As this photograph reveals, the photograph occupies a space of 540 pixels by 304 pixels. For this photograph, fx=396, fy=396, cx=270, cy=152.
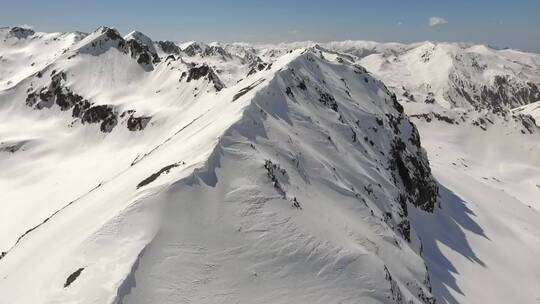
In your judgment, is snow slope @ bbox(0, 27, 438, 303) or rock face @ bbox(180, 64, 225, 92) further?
rock face @ bbox(180, 64, 225, 92)

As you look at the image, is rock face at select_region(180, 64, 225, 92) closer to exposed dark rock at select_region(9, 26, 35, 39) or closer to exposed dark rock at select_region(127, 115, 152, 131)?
exposed dark rock at select_region(127, 115, 152, 131)

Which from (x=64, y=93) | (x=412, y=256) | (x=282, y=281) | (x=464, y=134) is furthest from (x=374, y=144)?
(x=464, y=134)

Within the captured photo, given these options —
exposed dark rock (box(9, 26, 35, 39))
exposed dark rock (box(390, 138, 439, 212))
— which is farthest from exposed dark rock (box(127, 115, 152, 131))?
exposed dark rock (box(9, 26, 35, 39))

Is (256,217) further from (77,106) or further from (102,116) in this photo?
(77,106)

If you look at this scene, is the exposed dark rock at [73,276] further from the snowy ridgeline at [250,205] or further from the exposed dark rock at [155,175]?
the exposed dark rock at [155,175]

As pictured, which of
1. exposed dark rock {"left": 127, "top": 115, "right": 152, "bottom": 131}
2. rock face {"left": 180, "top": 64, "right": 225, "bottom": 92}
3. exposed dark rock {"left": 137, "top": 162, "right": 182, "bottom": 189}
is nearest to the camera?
exposed dark rock {"left": 137, "top": 162, "right": 182, "bottom": 189}

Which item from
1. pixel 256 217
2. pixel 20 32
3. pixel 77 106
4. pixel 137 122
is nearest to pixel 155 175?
pixel 256 217

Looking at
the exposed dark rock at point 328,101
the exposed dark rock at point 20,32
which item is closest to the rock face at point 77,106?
the exposed dark rock at point 328,101

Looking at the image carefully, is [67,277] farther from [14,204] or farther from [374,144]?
[14,204]
